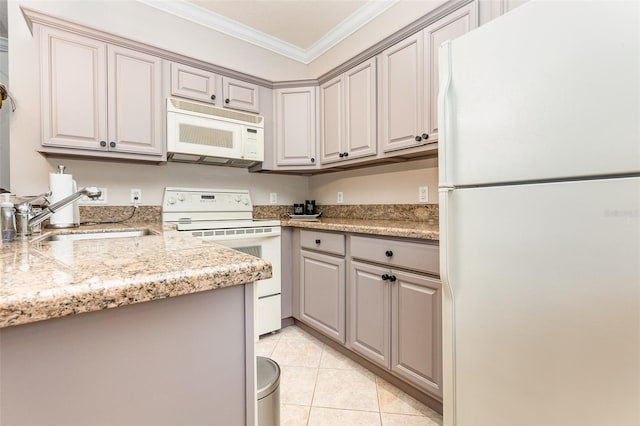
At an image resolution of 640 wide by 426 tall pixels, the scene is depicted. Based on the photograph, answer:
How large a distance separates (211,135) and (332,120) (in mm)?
Result: 989

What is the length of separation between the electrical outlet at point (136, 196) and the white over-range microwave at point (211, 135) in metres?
0.35

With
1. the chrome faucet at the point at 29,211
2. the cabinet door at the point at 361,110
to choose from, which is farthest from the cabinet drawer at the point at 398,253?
the chrome faucet at the point at 29,211

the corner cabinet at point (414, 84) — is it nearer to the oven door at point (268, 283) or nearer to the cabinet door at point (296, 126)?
the cabinet door at point (296, 126)

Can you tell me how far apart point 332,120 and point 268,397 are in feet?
6.85

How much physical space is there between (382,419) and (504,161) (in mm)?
1332

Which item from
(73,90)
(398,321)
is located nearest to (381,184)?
(398,321)

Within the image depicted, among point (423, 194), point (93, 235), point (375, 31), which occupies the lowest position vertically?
point (93, 235)

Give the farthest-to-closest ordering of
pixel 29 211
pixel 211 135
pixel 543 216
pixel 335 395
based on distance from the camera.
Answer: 1. pixel 211 135
2. pixel 335 395
3. pixel 29 211
4. pixel 543 216

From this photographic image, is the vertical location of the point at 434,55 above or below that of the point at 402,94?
above

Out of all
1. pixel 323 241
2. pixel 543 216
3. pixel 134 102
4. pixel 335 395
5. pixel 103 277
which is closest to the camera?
pixel 103 277

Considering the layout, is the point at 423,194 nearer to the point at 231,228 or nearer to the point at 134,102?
the point at 231,228

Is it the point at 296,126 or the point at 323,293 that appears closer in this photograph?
the point at 323,293

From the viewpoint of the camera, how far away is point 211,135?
2262mm

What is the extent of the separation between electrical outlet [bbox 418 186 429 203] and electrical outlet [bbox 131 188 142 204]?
7.08 ft
